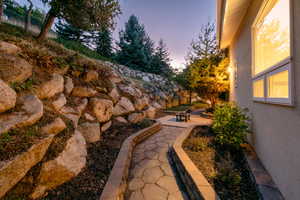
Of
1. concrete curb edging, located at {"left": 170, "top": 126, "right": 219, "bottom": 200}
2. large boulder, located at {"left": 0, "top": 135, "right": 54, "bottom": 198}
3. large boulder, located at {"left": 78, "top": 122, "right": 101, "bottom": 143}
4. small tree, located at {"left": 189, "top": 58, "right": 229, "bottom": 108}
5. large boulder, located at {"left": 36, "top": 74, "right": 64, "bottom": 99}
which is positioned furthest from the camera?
small tree, located at {"left": 189, "top": 58, "right": 229, "bottom": 108}

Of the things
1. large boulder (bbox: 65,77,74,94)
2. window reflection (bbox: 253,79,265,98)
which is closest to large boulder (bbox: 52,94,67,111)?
large boulder (bbox: 65,77,74,94)

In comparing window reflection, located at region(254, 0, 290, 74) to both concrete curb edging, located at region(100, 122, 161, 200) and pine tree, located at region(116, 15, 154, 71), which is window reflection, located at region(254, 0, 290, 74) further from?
pine tree, located at region(116, 15, 154, 71)

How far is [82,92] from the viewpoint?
3.53 meters

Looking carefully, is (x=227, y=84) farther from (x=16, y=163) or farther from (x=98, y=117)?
(x=16, y=163)

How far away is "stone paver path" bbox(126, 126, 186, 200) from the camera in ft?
5.88

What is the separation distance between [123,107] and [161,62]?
1229 centimetres

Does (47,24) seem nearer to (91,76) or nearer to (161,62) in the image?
(91,76)

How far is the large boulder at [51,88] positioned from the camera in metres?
2.54

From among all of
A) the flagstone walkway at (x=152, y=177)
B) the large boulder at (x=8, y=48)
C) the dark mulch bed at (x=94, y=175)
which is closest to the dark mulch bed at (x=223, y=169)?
the flagstone walkway at (x=152, y=177)

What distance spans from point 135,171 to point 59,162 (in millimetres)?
1299

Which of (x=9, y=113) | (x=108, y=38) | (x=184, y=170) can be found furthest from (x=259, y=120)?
(x=108, y=38)

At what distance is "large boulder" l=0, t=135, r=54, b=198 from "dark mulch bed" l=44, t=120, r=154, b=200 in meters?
0.44

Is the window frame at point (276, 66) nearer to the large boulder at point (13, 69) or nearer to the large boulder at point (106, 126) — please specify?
the large boulder at point (106, 126)

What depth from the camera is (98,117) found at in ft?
11.6
